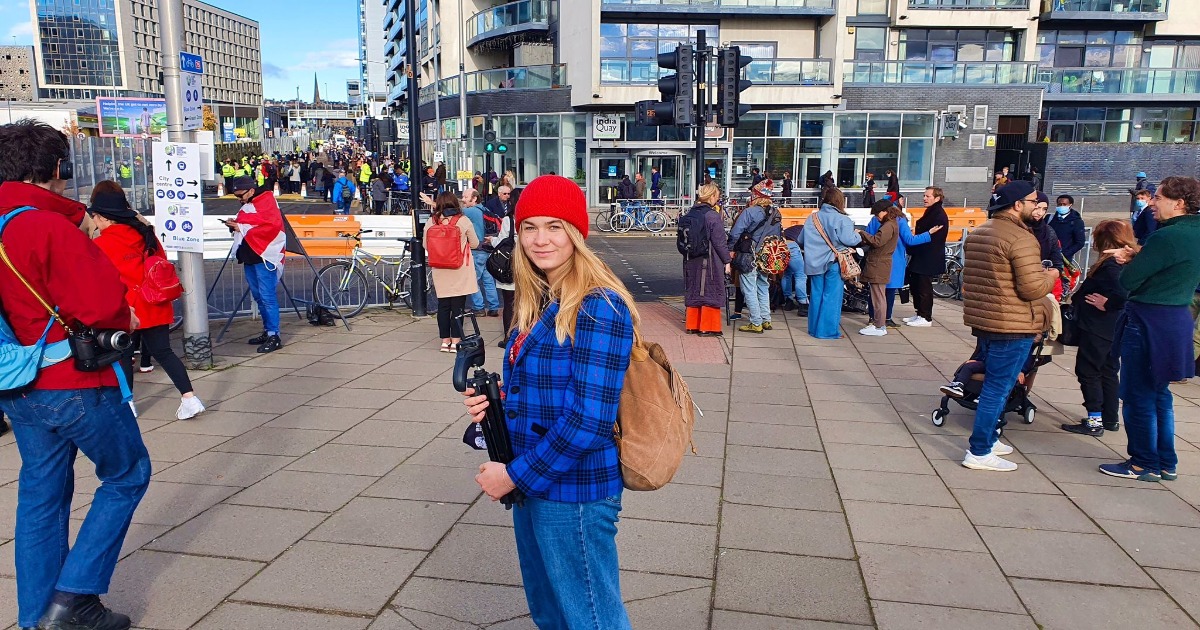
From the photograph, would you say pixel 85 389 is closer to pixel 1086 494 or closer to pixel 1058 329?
pixel 1086 494

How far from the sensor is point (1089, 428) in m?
6.43

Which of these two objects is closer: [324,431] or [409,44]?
[324,431]

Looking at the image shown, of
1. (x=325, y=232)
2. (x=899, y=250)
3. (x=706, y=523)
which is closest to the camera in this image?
(x=706, y=523)

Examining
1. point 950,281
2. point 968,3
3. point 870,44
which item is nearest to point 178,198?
point 950,281

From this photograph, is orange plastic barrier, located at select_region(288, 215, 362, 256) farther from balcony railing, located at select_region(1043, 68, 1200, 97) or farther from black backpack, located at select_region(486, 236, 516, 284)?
balcony railing, located at select_region(1043, 68, 1200, 97)

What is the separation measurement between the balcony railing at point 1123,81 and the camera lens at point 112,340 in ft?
135

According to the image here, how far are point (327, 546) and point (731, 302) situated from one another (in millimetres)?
8794

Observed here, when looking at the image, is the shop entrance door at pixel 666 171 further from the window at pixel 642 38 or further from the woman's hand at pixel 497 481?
the woman's hand at pixel 497 481

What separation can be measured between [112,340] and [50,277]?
12.0 inches

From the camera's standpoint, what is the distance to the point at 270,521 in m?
4.59

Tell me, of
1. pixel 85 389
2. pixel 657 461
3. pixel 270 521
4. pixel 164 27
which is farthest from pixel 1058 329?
pixel 164 27

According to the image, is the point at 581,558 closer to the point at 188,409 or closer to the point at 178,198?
the point at 188,409

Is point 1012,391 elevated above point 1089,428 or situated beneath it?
elevated above

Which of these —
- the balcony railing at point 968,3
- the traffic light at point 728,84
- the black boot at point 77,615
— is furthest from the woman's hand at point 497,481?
the balcony railing at point 968,3
